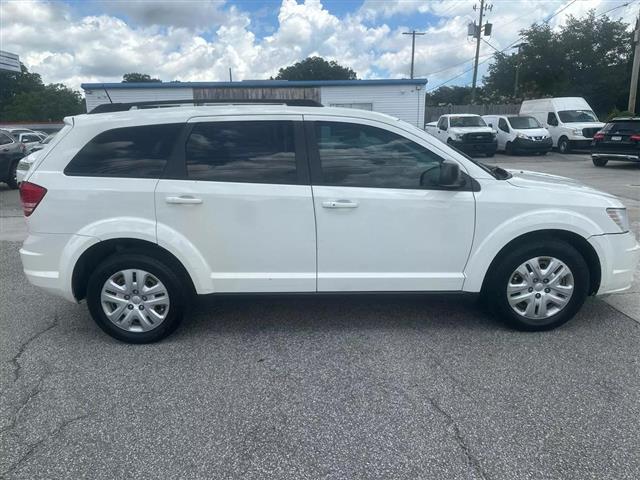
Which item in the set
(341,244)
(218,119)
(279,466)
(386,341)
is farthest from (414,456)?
(218,119)

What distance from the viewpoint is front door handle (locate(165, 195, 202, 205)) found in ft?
12.1

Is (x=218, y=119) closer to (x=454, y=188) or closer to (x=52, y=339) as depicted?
(x=454, y=188)

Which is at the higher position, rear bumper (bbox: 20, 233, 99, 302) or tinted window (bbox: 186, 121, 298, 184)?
tinted window (bbox: 186, 121, 298, 184)

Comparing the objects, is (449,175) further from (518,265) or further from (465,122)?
(465,122)

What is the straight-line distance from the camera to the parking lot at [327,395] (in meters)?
2.56

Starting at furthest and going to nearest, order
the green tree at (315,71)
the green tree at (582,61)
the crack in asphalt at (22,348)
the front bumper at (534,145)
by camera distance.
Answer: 1. the green tree at (315,71)
2. the green tree at (582,61)
3. the front bumper at (534,145)
4. the crack in asphalt at (22,348)

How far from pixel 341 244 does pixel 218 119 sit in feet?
4.46

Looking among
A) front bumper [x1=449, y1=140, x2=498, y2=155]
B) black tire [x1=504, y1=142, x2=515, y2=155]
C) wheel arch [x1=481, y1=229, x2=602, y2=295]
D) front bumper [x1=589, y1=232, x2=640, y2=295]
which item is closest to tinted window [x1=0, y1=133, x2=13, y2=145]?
wheel arch [x1=481, y1=229, x2=602, y2=295]

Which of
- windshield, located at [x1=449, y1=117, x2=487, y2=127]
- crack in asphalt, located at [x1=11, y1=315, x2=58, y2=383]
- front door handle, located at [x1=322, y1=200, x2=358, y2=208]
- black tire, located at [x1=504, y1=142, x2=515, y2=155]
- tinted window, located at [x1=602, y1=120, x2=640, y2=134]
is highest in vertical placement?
windshield, located at [x1=449, y1=117, x2=487, y2=127]

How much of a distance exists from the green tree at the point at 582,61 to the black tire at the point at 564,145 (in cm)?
1517

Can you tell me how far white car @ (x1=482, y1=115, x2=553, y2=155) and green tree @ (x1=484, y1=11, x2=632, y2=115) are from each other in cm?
1579

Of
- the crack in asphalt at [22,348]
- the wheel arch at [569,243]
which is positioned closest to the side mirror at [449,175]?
the wheel arch at [569,243]

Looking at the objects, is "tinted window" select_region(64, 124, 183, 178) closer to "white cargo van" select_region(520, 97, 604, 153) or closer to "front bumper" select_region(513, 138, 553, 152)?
"front bumper" select_region(513, 138, 553, 152)

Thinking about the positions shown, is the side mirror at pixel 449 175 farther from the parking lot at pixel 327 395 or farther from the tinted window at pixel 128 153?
the tinted window at pixel 128 153
